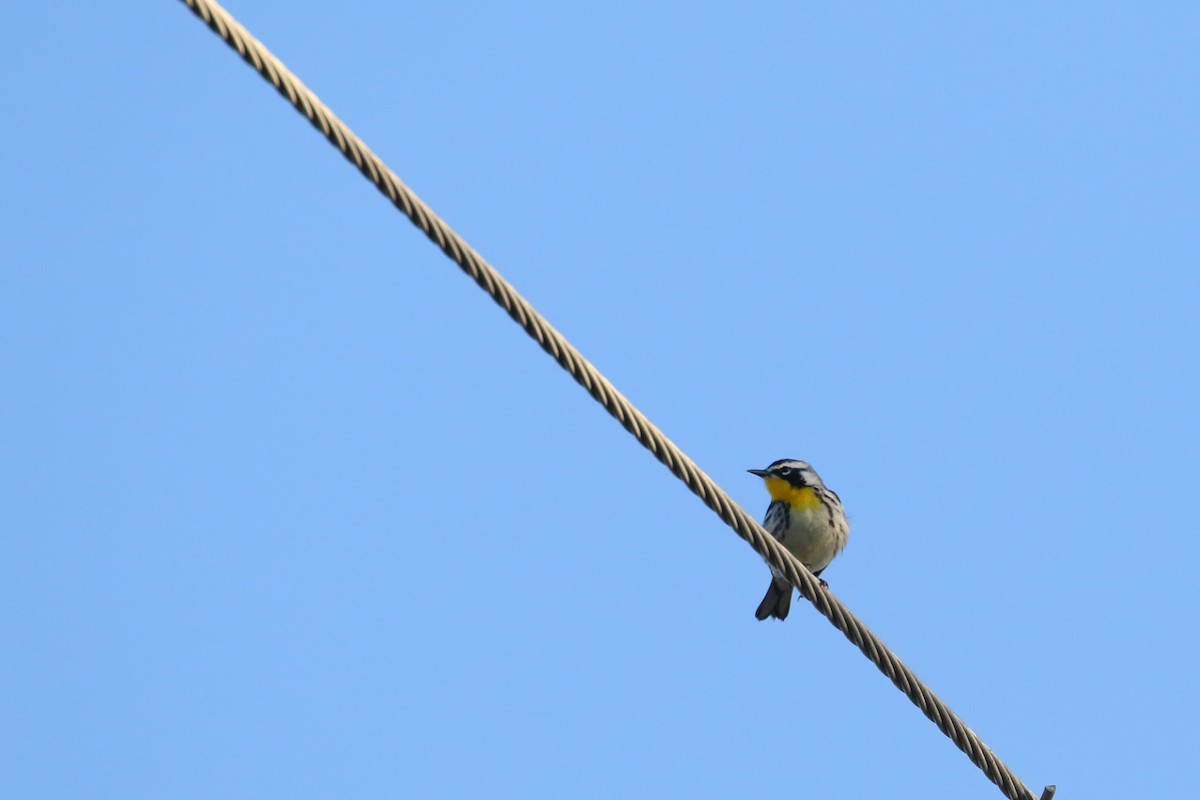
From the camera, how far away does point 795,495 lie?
12305mm

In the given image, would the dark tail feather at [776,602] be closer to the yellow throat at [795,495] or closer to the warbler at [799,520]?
the warbler at [799,520]

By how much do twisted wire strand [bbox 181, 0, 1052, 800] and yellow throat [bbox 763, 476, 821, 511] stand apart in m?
5.23

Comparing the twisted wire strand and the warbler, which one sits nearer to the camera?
the twisted wire strand

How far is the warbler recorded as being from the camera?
1217 centimetres

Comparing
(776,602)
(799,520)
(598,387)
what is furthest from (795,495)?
(598,387)

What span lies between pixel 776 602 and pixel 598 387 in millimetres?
7310

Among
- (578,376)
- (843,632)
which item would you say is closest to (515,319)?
(578,376)

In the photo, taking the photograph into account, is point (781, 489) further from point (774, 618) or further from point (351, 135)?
point (351, 135)

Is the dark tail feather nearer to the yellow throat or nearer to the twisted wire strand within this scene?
the yellow throat

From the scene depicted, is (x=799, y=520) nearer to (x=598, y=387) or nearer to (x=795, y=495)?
(x=795, y=495)

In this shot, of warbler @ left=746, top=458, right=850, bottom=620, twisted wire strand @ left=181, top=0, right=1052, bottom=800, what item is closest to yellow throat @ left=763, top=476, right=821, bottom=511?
warbler @ left=746, top=458, right=850, bottom=620

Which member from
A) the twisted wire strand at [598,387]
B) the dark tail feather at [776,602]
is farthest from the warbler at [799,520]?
the twisted wire strand at [598,387]

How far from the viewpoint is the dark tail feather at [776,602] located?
12.3 m

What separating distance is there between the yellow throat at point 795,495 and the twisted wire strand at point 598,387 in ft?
17.2
